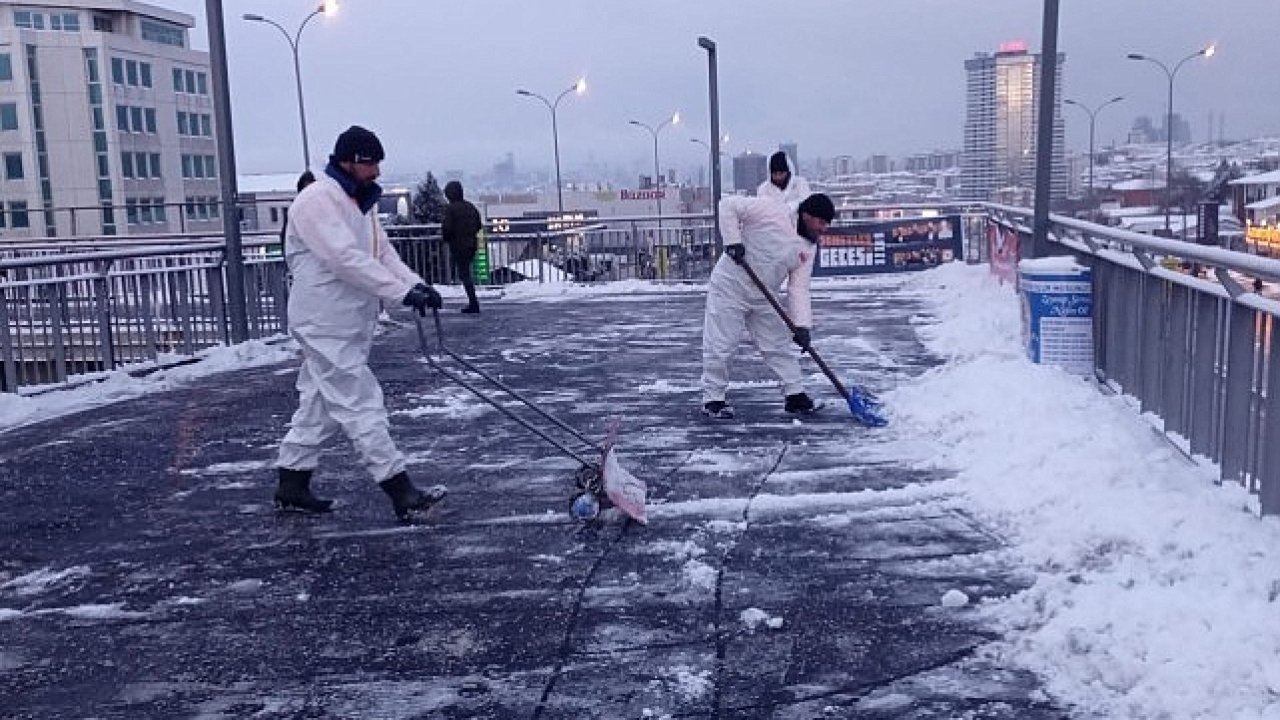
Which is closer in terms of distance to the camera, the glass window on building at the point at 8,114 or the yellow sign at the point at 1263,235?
the yellow sign at the point at 1263,235

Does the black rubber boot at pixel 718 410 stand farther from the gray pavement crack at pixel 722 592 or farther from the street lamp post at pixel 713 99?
the street lamp post at pixel 713 99

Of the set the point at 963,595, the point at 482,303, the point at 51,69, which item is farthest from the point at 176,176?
the point at 963,595

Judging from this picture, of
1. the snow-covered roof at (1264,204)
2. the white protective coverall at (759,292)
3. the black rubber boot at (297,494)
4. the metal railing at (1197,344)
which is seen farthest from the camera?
the white protective coverall at (759,292)

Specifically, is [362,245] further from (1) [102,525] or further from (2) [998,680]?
(2) [998,680]

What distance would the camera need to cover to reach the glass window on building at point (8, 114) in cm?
6512

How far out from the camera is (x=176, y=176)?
2995 inches

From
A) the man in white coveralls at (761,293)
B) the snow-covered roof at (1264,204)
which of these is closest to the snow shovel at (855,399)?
the man in white coveralls at (761,293)

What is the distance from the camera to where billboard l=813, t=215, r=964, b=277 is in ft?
66.5

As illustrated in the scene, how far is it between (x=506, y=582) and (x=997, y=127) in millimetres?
29921

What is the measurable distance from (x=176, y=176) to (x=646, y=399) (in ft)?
245

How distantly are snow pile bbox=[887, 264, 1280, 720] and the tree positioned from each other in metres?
40.6

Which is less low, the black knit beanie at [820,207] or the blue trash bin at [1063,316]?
the black knit beanie at [820,207]

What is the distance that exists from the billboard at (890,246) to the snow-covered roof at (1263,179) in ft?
33.9

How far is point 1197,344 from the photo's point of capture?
236 inches
